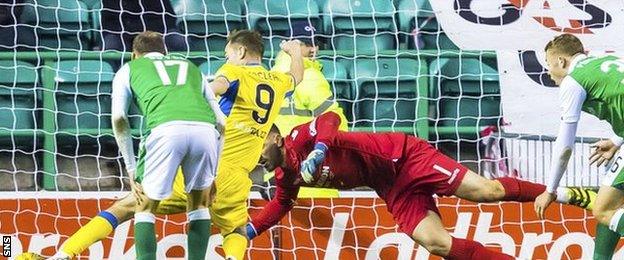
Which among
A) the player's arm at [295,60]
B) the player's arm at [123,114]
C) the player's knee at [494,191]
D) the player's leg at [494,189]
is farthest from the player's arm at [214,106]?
the player's knee at [494,191]

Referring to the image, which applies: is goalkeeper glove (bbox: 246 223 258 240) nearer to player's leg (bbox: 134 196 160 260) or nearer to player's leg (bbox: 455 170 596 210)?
player's leg (bbox: 134 196 160 260)

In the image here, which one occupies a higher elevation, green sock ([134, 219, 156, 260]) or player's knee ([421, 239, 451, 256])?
green sock ([134, 219, 156, 260])

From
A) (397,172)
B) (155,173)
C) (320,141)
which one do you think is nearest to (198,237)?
(155,173)

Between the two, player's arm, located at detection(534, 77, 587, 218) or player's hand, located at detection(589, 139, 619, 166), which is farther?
player's hand, located at detection(589, 139, 619, 166)

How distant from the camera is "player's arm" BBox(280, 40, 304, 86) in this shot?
787 cm

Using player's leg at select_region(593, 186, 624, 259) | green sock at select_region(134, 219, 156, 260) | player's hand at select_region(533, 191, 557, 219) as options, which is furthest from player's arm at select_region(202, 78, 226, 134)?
player's leg at select_region(593, 186, 624, 259)

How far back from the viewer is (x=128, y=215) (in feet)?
24.1

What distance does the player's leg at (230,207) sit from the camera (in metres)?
7.43

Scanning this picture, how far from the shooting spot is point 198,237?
684 centimetres

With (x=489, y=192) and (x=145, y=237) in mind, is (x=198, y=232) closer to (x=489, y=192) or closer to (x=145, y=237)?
(x=145, y=237)

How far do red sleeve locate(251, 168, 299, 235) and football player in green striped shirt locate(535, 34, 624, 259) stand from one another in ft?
4.20

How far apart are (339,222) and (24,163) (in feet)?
7.17

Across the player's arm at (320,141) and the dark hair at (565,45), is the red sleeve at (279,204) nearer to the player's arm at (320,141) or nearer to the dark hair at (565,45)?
the player's arm at (320,141)

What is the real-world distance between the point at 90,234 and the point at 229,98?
1058 millimetres
